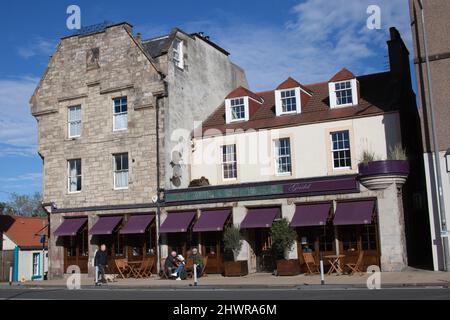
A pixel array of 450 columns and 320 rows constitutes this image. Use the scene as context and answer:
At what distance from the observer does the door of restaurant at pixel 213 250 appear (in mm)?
26138

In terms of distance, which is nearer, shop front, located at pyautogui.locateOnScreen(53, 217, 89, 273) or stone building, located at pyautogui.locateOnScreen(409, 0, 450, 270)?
stone building, located at pyautogui.locateOnScreen(409, 0, 450, 270)

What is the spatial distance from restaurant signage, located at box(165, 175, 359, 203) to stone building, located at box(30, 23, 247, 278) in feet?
4.63

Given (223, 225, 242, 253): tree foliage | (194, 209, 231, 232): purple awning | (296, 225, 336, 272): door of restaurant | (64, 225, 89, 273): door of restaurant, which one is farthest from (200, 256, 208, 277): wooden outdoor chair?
(64, 225, 89, 273): door of restaurant

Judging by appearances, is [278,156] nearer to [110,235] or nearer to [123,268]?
[123,268]

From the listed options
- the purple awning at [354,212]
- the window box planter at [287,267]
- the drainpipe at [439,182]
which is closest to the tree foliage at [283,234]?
the window box planter at [287,267]

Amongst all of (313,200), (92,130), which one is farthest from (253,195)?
(92,130)

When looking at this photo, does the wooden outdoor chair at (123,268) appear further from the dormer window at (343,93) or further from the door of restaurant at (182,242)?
the dormer window at (343,93)

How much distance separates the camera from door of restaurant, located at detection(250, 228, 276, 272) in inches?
1005

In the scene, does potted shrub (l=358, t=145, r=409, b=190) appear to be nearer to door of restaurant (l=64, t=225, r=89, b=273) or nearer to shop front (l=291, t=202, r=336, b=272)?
shop front (l=291, t=202, r=336, b=272)

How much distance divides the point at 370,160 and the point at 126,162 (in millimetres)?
13341

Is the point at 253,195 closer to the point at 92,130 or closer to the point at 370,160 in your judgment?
the point at 370,160

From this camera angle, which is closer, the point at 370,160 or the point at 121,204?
the point at 370,160

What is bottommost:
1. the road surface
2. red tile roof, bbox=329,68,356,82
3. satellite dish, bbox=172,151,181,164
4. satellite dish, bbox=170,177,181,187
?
the road surface

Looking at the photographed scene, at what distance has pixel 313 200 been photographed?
2414 cm
